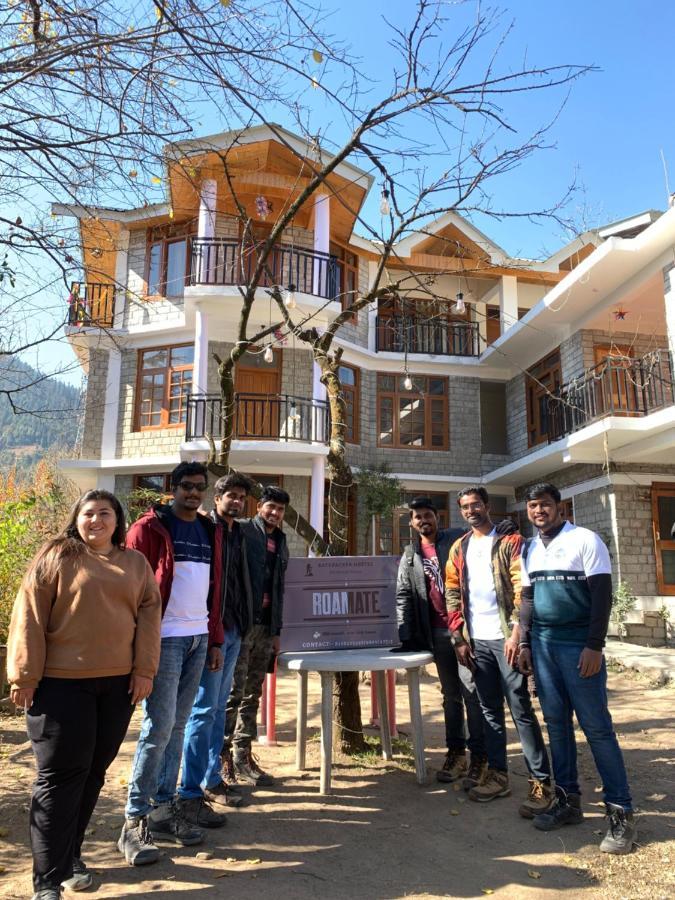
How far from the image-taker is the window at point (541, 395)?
1318 centimetres

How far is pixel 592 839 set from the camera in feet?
10.4

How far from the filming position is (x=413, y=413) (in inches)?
584

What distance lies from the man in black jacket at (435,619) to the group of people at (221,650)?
1 cm

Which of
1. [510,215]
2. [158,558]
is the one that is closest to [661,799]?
[158,558]

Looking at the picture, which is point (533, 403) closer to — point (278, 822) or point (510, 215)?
point (510, 215)

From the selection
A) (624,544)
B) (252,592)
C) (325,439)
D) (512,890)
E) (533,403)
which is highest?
(533,403)

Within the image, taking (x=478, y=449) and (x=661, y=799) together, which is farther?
(x=478, y=449)

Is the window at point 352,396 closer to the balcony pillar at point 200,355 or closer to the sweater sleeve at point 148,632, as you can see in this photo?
the balcony pillar at point 200,355

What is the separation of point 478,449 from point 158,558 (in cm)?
1249

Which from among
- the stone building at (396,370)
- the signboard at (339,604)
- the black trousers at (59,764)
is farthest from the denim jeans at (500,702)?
the stone building at (396,370)

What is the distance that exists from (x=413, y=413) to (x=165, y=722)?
1232 cm

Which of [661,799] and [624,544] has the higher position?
[624,544]

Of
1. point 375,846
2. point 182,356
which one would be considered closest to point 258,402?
point 182,356

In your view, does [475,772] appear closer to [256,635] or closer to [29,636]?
[256,635]
